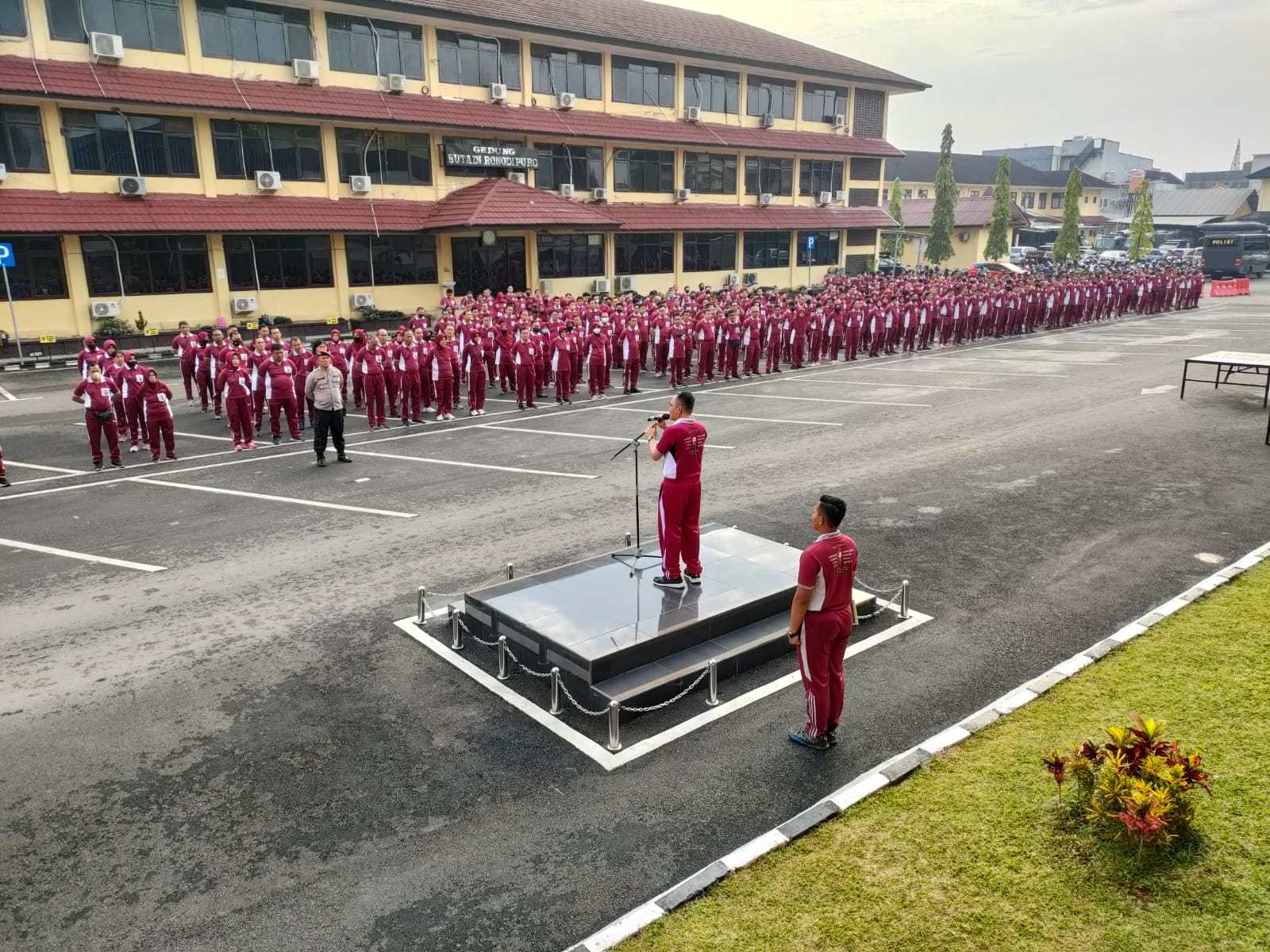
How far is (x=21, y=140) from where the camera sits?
2455 cm

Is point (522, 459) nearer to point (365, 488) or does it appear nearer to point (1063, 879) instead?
point (365, 488)

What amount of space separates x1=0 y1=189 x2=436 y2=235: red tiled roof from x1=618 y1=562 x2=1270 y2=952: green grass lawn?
26.5m

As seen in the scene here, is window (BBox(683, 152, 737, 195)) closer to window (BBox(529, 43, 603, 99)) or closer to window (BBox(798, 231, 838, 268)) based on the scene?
window (BBox(529, 43, 603, 99))

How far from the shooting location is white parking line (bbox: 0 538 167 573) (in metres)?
9.96

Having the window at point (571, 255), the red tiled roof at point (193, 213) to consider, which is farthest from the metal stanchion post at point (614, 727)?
the window at point (571, 255)

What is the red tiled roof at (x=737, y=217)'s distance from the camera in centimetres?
3762

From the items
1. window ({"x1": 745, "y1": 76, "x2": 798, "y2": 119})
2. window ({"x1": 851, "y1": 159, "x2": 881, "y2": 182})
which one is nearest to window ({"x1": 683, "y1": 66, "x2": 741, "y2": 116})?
window ({"x1": 745, "y1": 76, "x2": 798, "y2": 119})

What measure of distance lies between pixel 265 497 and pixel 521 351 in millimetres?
7495

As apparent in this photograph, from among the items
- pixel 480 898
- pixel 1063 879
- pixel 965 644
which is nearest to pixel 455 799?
pixel 480 898

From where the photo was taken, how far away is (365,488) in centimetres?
1303

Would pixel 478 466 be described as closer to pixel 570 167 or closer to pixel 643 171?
pixel 570 167

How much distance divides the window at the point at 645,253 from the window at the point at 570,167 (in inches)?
106

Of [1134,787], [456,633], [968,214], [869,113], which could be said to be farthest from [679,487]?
[968,214]

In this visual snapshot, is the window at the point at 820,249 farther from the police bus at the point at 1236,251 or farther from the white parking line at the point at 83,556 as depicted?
the white parking line at the point at 83,556
